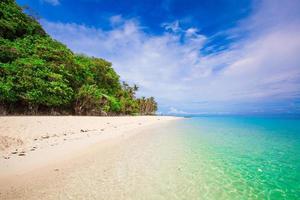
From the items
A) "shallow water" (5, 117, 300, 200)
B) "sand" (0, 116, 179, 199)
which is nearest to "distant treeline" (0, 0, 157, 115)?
"sand" (0, 116, 179, 199)

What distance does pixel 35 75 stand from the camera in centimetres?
2062

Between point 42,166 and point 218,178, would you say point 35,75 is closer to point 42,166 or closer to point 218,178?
point 42,166

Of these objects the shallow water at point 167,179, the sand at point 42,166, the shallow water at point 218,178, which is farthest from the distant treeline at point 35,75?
the shallow water at point 218,178

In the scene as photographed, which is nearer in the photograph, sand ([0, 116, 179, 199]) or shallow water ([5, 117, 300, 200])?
sand ([0, 116, 179, 199])

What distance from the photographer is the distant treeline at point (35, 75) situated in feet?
64.4

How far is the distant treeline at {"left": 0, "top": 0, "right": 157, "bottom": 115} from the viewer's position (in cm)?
1964

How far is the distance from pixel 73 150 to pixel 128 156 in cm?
254

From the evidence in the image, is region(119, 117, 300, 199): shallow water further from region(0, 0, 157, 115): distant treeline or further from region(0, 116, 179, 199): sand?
region(0, 0, 157, 115): distant treeline

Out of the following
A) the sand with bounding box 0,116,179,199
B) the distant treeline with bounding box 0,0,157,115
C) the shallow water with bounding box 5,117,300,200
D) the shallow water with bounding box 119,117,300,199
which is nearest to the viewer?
the sand with bounding box 0,116,179,199

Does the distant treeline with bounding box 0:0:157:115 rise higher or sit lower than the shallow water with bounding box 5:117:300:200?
higher

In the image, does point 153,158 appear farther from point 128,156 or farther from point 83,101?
point 83,101

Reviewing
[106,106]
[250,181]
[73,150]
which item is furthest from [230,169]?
[106,106]

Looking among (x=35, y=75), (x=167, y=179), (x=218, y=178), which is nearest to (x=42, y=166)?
(x=167, y=179)

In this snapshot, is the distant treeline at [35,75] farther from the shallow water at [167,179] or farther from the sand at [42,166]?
the shallow water at [167,179]
